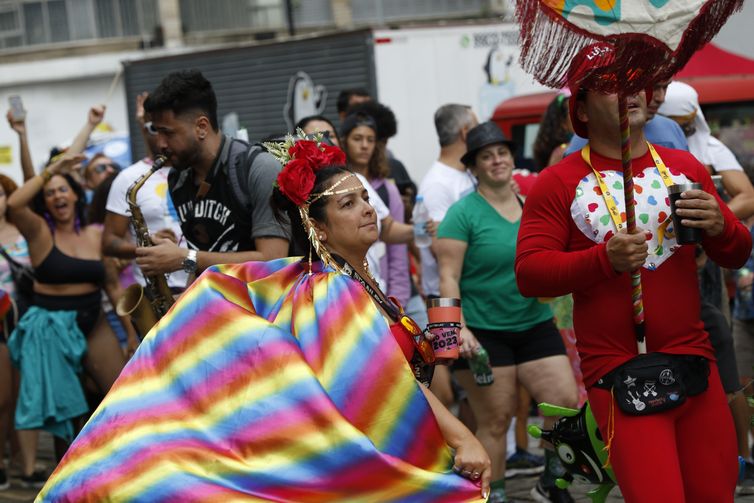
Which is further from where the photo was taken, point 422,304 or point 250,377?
point 422,304

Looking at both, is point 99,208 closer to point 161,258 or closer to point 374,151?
point 374,151

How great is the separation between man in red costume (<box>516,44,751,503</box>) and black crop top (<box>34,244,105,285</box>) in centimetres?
477

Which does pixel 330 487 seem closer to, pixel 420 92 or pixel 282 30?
pixel 420 92

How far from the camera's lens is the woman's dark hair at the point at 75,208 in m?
8.81

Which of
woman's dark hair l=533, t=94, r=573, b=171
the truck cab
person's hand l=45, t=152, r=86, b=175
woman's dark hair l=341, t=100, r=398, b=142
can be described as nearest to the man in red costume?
woman's dark hair l=533, t=94, r=573, b=171

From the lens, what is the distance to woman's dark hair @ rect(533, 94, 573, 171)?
302 inches

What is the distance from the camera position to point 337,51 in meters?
16.0

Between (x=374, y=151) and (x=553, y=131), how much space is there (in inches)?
46.3

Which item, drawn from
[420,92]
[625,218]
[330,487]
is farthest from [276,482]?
[420,92]

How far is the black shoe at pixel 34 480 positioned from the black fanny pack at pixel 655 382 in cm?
534

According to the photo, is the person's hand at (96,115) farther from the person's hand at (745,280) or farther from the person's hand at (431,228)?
the person's hand at (745,280)

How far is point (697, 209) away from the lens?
4148 mm

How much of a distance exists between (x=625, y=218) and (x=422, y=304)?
419 centimetres

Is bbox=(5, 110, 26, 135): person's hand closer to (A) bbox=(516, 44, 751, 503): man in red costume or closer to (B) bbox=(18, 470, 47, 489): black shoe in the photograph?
(B) bbox=(18, 470, 47, 489): black shoe
